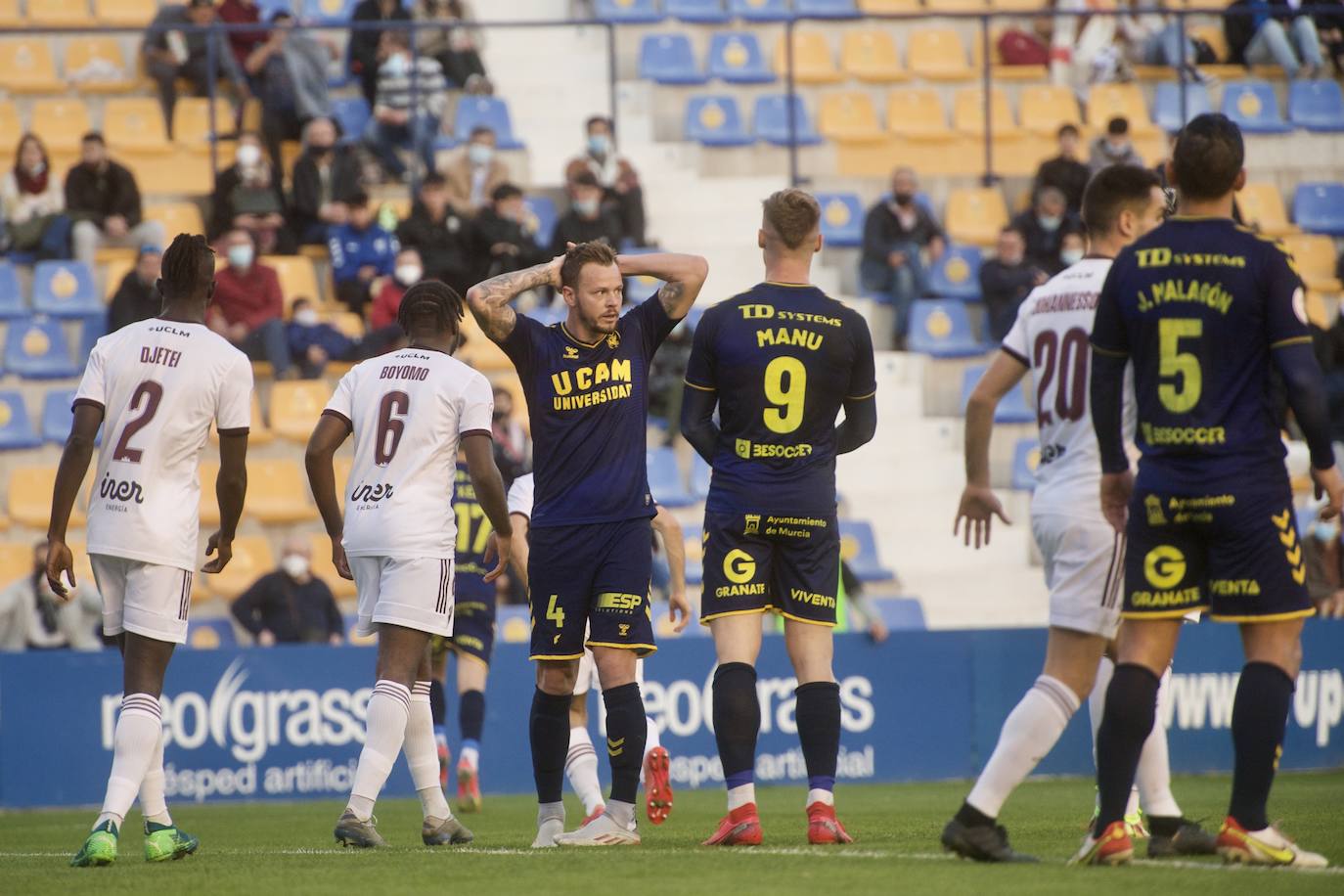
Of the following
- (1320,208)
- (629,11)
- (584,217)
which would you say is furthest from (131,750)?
(1320,208)

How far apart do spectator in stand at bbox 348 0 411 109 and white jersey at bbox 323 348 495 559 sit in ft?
40.0

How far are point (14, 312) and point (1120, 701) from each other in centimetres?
1387

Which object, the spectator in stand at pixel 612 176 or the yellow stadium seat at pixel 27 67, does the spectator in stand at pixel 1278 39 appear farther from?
the yellow stadium seat at pixel 27 67

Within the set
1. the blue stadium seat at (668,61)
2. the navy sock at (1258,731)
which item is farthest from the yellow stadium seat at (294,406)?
the navy sock at (1258,731)

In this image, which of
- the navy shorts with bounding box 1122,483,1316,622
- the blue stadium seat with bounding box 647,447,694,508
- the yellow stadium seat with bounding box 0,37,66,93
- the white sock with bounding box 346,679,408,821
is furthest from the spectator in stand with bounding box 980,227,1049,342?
the navy shorts with bounding box 1122,483,1316,622

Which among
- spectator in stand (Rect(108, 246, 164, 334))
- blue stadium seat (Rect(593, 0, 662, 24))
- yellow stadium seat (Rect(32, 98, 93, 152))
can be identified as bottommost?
spectator in stand (Rect(108, 246, 164, 334))

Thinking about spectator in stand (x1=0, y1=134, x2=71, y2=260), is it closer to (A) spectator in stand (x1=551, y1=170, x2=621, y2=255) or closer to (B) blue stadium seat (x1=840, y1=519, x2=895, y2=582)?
(A) spectator in stand (x1=551, y1=170, x2=621, y2=255)

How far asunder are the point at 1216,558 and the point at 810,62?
52.6 feet

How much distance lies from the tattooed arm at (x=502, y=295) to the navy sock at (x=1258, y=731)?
3.11 metres

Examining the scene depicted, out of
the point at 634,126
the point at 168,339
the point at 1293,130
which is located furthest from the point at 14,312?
the point at 1293,130

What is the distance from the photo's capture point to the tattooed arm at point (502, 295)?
7.62 meters

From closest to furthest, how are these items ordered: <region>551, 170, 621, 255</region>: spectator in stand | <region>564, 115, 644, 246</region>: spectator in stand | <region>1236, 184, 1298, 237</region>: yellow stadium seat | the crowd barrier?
the crowd barrier, <region>551, 170, 621, 255</region>: spectator in stand, <region>564, 115, 644, 246</region>: spectator in stand, <region>1236, 184, 1298, 237</region>: yellow stadium seat

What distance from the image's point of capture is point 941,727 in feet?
47.3

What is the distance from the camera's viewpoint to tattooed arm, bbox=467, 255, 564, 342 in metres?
7.62
